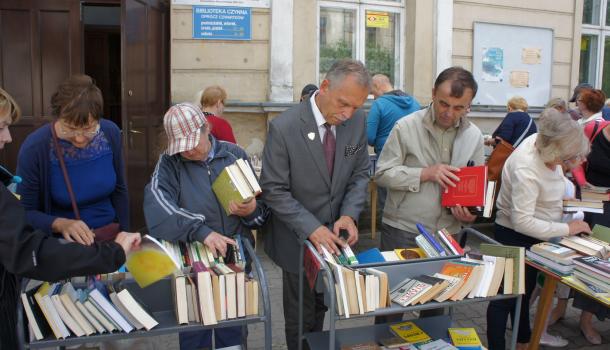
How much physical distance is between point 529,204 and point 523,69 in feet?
16.1

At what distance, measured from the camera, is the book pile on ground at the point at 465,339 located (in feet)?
7.98

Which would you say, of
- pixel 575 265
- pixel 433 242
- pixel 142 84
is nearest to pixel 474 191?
pixel 433 242

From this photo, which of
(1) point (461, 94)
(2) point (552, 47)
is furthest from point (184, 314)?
(2) point (552, 47)

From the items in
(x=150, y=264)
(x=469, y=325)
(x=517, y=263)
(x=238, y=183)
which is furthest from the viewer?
(x=469, y=325)

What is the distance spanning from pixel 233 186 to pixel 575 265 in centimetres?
175

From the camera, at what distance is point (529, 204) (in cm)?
267

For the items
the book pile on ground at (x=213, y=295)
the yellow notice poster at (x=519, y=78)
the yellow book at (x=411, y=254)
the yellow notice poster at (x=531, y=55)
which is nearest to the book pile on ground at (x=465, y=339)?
the yellow book at (x=411, y=254)

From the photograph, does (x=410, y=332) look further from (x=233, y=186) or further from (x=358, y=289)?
(x=233, y=186)

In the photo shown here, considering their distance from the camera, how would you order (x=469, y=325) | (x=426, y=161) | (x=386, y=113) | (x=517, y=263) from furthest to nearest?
(x=386, y=113), (x=469, y=325), (x=426, y=161), (x=517, y=263)

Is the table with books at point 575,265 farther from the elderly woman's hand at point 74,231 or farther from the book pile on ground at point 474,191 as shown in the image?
the elderly woman's hand at point 74,231

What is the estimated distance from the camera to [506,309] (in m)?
2.81

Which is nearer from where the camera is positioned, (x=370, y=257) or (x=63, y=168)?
(x=370, y=257)

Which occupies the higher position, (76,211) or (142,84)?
(142,84)

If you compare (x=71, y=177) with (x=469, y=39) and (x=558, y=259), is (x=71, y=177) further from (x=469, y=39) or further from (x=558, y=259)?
(x=469, y=39)
